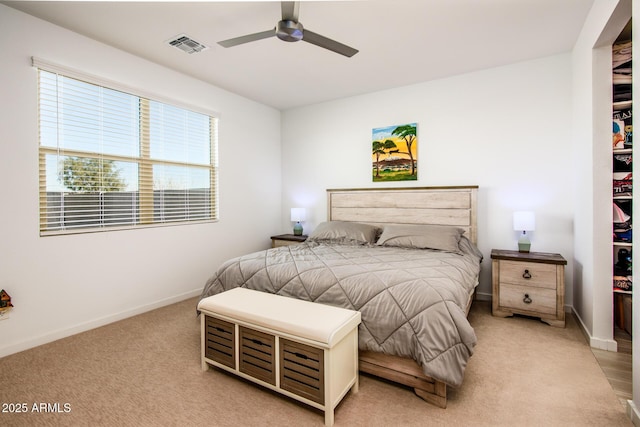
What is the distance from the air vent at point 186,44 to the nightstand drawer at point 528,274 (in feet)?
11.7

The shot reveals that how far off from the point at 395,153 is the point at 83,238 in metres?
3.51

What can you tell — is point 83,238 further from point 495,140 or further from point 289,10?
point 495,140

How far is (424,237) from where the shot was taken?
329cm

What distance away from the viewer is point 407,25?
2.61m

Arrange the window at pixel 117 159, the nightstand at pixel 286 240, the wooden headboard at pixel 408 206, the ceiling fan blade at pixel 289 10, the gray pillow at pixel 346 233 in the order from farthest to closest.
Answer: the nightstand at pixel 286 240 < the gray pillow at pixel 346 233 < the wooden headboard at pixel 408 206 < the window at pixel 117 159 < the ceiling fan blade at pixel 289 10

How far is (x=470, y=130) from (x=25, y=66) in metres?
4.24

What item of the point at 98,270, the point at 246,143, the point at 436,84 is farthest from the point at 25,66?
the point at 436,84

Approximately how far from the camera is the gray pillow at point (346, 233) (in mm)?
3701

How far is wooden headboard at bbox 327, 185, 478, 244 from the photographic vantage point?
3545 mm

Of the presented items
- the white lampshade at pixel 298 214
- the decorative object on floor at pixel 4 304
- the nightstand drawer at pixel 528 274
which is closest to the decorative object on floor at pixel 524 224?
the nightstand drawer at pixel 528 274

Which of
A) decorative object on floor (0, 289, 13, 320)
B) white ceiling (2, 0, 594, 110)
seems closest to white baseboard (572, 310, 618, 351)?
white ceiling (2, 0, 594, 110)

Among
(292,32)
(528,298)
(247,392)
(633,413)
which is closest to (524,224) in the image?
(528,298)

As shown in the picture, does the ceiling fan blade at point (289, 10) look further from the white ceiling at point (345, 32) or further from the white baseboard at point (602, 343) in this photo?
the white baseboard at point (602, 343)

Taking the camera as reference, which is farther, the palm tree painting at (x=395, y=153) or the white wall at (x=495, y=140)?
the palm tree painting at (x=395, y=153)
